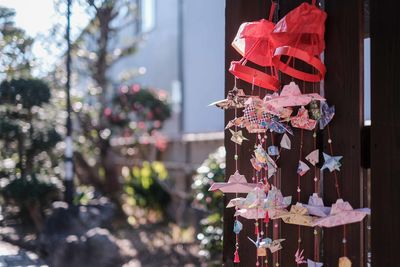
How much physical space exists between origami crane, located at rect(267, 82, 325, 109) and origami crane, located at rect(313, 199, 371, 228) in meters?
0.46

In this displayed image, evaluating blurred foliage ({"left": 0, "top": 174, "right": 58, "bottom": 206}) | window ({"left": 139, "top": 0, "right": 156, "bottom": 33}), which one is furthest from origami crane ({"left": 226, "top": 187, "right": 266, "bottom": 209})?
window ({"left": 139, "top": 0, "right": 156, "bottom": 33})

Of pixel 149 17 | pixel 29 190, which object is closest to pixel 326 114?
pixel 29 190

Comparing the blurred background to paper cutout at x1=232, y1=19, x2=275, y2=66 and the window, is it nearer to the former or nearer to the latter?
the window

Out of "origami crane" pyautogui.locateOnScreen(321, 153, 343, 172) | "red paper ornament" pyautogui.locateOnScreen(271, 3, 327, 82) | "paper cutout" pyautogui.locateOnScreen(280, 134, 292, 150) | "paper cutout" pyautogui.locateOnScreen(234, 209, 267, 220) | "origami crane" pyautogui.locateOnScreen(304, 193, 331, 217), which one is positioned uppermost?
"red paper ornament" pyautogui.locateOnScreen(271, 3, 327, 82)

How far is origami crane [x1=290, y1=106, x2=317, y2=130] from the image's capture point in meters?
2.36

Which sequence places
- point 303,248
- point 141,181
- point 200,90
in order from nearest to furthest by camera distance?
point 303,248, point 141,181, point 200,90

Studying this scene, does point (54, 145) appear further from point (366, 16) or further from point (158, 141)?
point (366, 16)

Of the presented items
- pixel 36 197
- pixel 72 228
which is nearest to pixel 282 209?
pixel 72 228

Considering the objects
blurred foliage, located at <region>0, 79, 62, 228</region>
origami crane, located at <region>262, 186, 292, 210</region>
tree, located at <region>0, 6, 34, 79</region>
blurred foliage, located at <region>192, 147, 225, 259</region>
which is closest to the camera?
origami crane, located at <region>262, 186, 292, 210</region>

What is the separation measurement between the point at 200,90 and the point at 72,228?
5015 mm

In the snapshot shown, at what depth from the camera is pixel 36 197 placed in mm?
6914

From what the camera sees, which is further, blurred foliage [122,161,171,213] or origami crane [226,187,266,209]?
blurred foliage [122,161,171,213]

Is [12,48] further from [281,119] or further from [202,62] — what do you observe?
[202,62]

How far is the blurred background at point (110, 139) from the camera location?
5.69m
